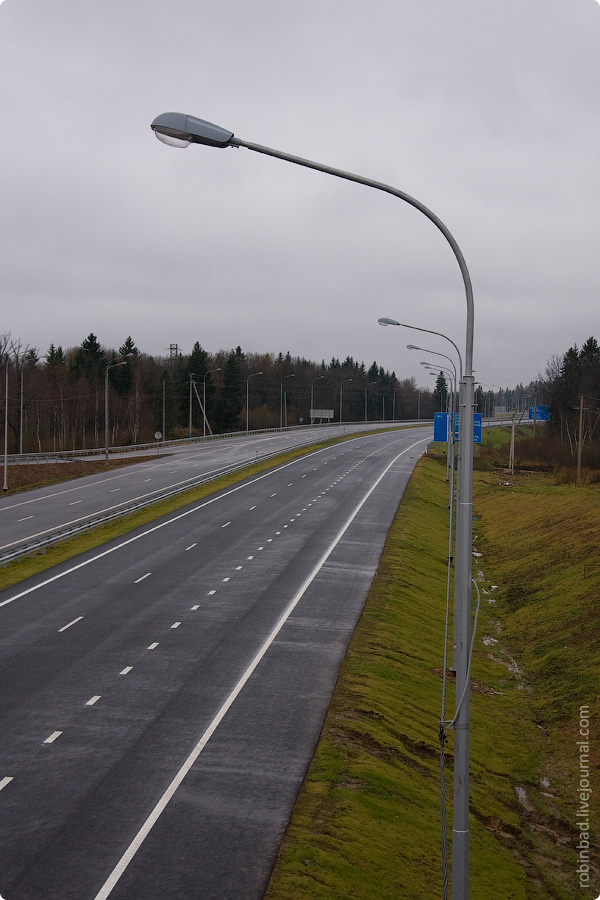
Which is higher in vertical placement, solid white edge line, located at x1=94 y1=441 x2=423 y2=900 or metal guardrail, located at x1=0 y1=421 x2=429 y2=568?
metal guardrail, located at x1=0 y1=421 x2=429 y2=568

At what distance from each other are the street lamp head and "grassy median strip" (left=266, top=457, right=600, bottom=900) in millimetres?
9607

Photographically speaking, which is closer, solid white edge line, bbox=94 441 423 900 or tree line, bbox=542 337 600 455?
solid white edge line, bbox=94 441 423 900

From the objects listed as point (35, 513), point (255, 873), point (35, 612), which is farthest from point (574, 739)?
point (35, 513)

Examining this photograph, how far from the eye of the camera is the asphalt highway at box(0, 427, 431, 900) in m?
11.8

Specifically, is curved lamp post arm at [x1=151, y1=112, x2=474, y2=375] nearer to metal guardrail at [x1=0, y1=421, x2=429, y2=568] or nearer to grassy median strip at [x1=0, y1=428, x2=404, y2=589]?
grassy median strip at [x1=0, y1=428, x2=404, y2=589]

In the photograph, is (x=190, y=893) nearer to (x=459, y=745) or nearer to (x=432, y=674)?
(x=459, y=745)

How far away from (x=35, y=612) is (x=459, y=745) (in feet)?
61.7

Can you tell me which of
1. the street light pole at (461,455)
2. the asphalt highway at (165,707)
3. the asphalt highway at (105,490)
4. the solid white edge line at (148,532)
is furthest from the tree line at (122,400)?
the street light pole at (461,455)

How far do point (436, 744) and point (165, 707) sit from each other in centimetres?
621

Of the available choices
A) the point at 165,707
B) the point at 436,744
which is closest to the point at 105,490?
the point at 165,707

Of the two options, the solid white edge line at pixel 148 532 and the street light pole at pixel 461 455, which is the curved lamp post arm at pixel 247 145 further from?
the solid white edge line at pixel 148 532

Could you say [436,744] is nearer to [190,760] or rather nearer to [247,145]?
[190,760]

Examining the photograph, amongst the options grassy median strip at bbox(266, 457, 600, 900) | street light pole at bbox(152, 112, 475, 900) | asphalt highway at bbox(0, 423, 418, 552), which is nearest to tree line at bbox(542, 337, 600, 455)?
asphalt highway at bbox(0, 423, 418, 552)

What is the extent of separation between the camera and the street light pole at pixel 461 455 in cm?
859
